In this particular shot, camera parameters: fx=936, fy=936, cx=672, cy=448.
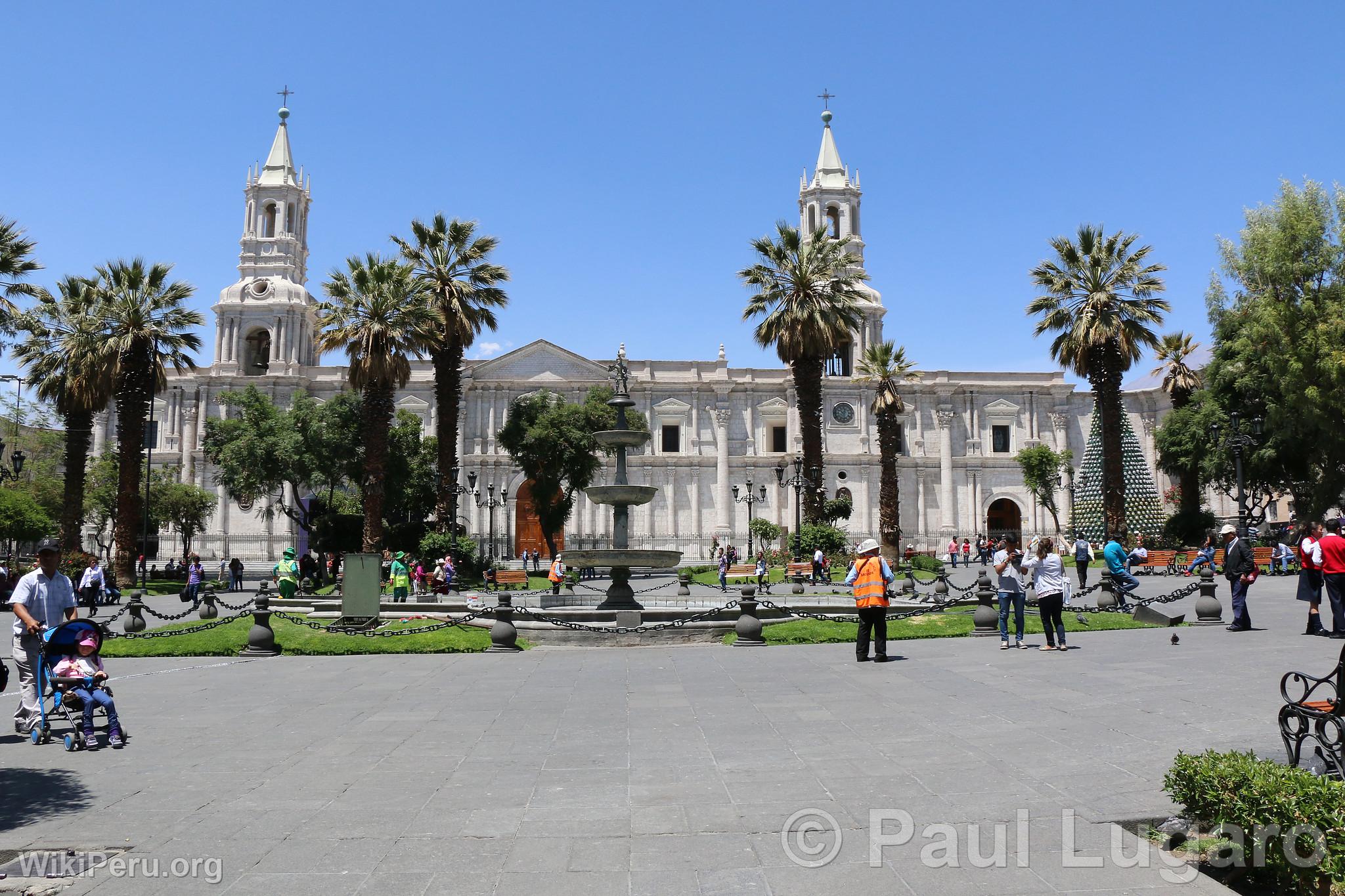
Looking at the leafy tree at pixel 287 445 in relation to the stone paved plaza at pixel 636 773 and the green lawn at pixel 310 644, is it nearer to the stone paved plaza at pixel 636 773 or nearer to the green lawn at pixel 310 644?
the green lawn at pixel 310 644

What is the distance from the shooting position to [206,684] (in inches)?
426

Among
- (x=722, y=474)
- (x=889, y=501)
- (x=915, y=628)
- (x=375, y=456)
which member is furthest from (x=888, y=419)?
(x=915, y=628)

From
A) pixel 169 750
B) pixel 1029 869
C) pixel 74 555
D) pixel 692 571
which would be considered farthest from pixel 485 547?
pixel 1029 869

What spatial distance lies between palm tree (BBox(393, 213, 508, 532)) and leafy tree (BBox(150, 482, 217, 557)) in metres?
19.4

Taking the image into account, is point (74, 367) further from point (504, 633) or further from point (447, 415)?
point (504, 633)

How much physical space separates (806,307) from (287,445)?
19796 millimetres

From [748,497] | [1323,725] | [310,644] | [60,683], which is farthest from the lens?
[748,497]

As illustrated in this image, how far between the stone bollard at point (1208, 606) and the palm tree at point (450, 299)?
21.9m

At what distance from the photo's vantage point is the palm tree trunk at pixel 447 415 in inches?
1200

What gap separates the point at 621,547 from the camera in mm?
18719

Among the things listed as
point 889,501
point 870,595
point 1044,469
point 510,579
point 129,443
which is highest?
point 1044,469

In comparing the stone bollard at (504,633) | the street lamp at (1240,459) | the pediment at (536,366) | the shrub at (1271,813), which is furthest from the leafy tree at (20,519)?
the shrub at (1271,813)

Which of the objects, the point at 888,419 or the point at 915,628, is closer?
the point at 915,628

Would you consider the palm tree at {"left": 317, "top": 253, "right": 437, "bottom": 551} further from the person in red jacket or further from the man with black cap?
the person in red jacket
